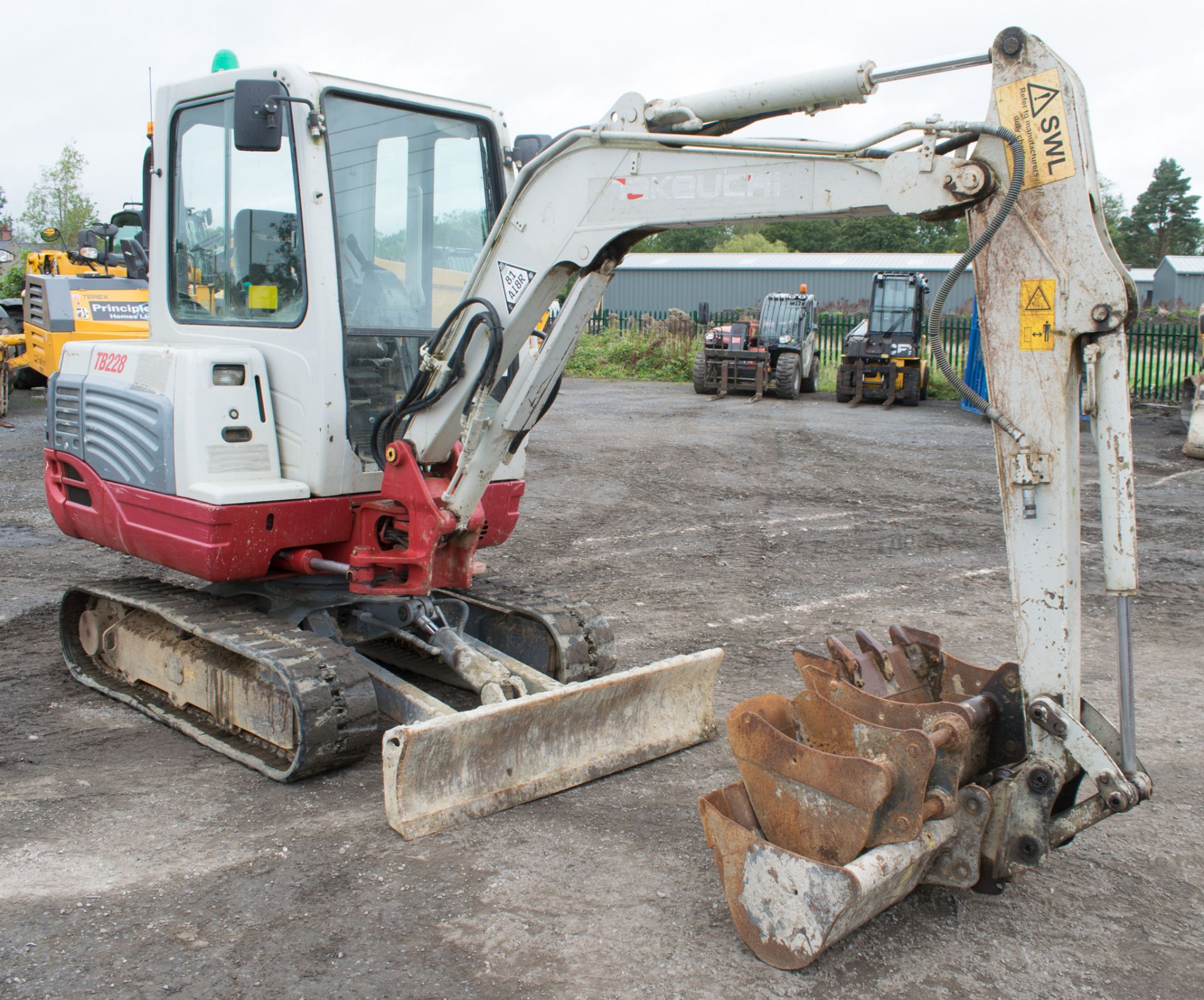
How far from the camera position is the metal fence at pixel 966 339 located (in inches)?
824

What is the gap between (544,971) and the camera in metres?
3.15

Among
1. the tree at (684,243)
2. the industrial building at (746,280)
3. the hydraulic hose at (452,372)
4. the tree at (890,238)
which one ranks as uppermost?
the tree at (684,243)

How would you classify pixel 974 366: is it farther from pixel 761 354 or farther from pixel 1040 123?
pixel 1040 123

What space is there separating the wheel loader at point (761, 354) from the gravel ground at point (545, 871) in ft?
46.6

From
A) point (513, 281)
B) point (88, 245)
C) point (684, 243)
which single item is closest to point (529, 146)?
point (513, 281)

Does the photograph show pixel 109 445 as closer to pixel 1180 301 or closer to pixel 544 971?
pixel 544 971

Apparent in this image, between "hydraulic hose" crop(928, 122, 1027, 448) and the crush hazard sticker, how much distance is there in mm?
1662

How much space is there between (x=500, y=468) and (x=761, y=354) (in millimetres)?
16951

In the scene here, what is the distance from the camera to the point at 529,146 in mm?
5129

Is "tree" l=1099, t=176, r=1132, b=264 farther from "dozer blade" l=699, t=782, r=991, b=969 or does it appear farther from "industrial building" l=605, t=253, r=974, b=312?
"dozer blade" l=699, t=782, r=991, b=969

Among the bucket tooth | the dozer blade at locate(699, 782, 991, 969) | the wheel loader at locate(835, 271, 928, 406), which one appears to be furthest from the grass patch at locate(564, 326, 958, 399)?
the dozer blade at locate(699, 782, 991, 969)

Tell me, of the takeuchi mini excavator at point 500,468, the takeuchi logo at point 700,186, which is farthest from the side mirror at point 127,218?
the takeuchi logo at point 700,186

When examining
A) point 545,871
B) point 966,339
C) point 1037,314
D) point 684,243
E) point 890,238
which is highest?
point 684,243

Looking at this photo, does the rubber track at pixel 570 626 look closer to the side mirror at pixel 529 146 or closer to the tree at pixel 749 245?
the side mirror at pixel 529 146
